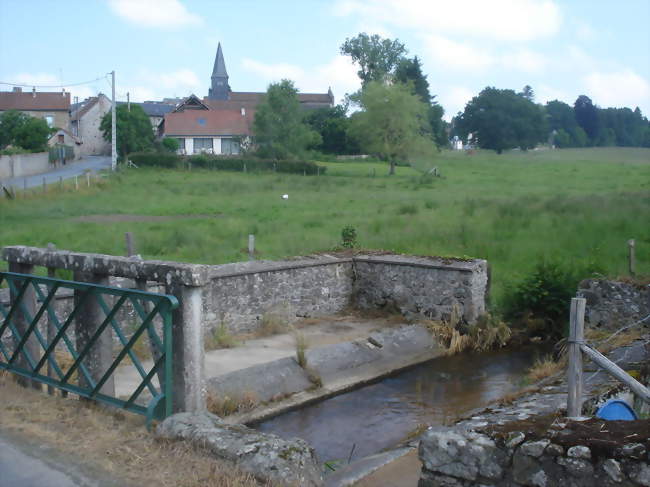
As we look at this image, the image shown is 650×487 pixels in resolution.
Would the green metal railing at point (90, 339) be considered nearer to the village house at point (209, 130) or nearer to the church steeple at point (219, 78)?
the village house at point (209, 130)

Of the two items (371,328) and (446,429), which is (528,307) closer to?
(371,328)

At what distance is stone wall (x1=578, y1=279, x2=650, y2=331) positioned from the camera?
42.0ft

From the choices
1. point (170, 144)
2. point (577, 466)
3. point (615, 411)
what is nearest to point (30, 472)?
point (577, 466)

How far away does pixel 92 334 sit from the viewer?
21.5 feet

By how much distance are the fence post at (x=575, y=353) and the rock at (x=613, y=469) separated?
4.07 feet

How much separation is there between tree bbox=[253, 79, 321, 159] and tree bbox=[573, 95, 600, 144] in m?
81.2

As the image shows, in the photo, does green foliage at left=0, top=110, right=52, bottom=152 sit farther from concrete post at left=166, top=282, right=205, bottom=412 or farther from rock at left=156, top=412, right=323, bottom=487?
rock at left=156, top=412, right=323, bottom=487

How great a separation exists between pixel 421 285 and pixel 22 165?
42.1 metres

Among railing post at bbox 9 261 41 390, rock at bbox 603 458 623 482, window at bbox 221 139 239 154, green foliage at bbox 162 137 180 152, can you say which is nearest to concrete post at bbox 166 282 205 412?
railing post at bbox 9 261 41 390

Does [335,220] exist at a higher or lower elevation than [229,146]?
lower

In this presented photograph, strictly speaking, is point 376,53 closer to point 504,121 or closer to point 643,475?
point 504,121

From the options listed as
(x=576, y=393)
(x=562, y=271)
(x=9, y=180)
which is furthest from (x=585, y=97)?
(x=576, y=393)

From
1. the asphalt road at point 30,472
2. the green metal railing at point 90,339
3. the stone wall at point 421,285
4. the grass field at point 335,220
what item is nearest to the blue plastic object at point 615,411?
the green metal railing at point 90,339

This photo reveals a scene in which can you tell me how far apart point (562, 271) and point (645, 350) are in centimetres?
696
